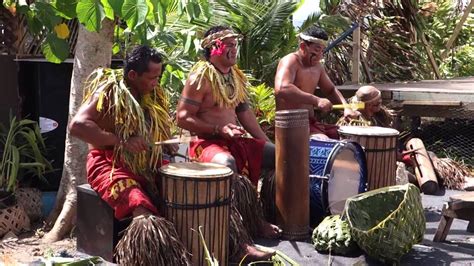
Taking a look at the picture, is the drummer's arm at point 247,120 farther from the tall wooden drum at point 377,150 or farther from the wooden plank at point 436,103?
the wooden plank at point 436,103

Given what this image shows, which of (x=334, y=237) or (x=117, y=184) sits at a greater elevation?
(x=117, y=184)

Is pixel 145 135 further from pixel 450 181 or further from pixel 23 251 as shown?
pixel 450 181

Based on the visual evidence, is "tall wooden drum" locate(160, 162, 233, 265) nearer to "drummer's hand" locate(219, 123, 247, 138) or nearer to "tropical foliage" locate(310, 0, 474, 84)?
"drummer's hand" locate(219, 123, 247, 138)

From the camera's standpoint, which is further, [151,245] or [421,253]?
[421,253]

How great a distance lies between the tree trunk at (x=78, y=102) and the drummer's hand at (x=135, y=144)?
133cm

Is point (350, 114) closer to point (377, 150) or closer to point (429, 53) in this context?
point (377, 150)

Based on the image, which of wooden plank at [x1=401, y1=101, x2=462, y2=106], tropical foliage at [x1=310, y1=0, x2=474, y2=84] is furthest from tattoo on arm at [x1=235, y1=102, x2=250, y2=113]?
tropical foliage at [x1=310, y1=0, x2=474, y2=84]

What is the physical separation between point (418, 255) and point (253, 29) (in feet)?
13.3

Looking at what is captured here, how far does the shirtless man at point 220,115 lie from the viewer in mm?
4527

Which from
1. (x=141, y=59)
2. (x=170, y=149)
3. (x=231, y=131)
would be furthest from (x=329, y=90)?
(x=141, y=59)

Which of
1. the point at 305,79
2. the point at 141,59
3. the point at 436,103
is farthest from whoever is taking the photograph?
the point at 436,103

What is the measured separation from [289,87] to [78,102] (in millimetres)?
1639

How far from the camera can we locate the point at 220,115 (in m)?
4.66

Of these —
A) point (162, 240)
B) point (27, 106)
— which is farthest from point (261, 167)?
point (27, 106)
